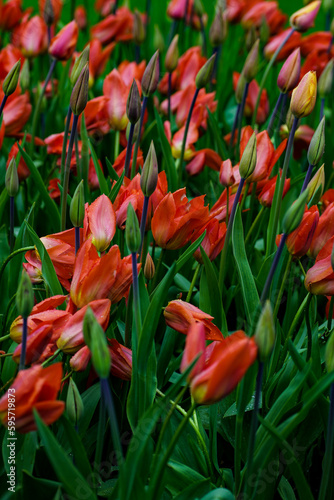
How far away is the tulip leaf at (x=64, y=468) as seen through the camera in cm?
68

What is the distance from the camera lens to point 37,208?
143 centimetres

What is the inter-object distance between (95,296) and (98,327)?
0.58ft

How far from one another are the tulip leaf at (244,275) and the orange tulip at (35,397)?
42 cm

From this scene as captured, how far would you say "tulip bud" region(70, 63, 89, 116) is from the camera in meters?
1.06

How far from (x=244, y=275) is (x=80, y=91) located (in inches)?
16.0

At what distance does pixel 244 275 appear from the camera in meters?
1.06

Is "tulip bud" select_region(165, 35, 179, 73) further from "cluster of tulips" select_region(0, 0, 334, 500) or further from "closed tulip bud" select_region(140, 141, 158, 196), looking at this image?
"closed tulip bud" select_region(140, 141, 158, 196)

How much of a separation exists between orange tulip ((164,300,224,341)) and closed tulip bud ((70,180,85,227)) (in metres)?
0.18

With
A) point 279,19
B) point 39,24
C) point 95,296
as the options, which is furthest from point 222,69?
point 95,296

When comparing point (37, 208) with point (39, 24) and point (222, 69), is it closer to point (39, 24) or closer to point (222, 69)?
point (39, 24)

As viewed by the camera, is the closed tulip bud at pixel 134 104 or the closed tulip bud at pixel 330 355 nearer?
the closed tulip bud at pixel 330 355

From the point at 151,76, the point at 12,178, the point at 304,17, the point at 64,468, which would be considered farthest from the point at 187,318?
the point at 304,17

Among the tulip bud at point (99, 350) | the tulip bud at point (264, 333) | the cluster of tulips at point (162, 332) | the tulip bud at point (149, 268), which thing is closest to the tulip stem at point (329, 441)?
the cluster of tulips at point (162, 332)

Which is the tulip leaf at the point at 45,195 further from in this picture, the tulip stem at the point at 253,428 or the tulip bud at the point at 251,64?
the tulip stem at the point at 253,428
